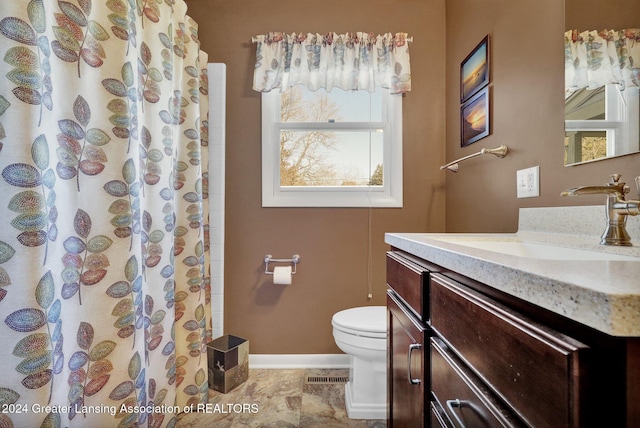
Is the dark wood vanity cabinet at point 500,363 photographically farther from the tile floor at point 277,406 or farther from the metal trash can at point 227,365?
the metal trash can at point 227,365

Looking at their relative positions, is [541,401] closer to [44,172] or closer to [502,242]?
[502,242]

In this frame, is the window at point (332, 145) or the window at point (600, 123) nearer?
the window at point (600, 123)

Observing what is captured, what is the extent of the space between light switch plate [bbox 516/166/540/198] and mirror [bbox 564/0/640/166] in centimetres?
13

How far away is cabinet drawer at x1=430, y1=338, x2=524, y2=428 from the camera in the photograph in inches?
17.2

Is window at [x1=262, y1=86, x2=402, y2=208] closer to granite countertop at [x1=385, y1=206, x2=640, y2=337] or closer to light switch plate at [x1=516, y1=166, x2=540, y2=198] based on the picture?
light switch plate at [x1=516, y1=166, x2=540, y2=198]

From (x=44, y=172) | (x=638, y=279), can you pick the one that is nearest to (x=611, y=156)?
(x=638, y=279)

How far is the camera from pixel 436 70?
1843 millimetres

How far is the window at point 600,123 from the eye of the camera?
0.74m

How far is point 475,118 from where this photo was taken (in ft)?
4.85

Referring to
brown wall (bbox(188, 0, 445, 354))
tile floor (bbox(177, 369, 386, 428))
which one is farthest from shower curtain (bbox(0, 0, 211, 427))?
brown wall (bbox(188, 0, 445, 354))

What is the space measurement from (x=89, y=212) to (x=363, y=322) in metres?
1.21

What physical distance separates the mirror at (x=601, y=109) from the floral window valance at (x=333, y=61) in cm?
96

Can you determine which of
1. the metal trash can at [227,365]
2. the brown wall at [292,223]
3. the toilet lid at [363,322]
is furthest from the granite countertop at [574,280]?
the metal trash can at [227,365]

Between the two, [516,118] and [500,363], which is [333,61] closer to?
[516,118]
